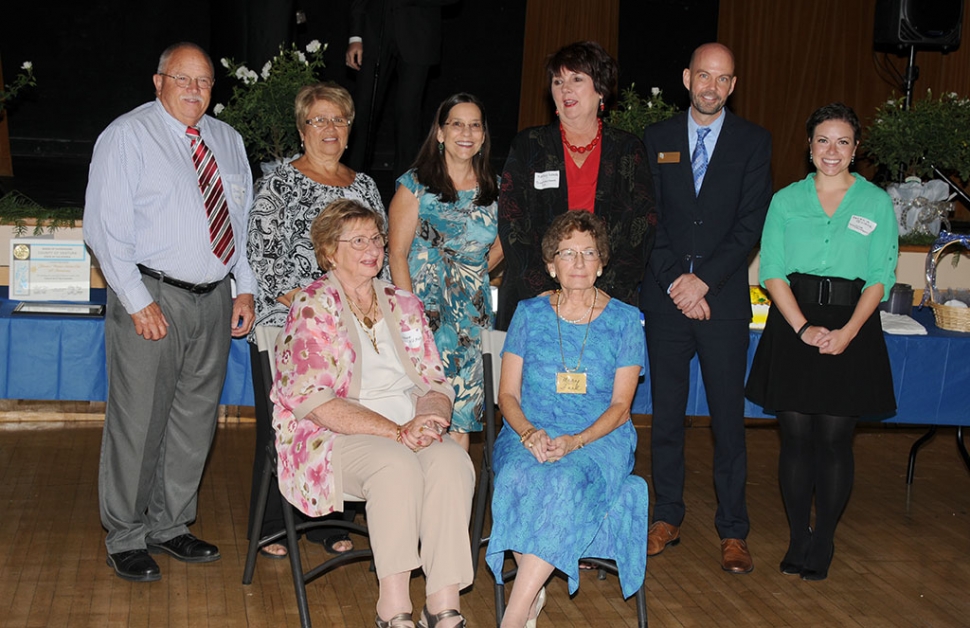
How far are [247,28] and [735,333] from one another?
3.94 m

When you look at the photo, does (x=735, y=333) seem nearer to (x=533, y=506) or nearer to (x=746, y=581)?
(x=746, y=581)

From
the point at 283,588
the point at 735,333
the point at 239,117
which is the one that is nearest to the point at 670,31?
the point at 239,117

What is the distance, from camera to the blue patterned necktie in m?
3.74

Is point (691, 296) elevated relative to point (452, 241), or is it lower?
lower

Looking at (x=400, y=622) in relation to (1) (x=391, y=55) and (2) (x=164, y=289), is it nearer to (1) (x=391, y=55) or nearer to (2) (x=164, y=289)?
(2) (x=164, y=289)

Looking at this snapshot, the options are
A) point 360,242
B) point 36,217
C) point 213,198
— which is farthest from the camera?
point 36,217

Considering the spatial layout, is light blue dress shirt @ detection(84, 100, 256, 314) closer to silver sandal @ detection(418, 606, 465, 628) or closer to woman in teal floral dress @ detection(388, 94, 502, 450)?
woman in teal floral dress @ detection(388, 94, 502, 450)

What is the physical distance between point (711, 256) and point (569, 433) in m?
0.91

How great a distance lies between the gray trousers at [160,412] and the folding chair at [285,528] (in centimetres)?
24

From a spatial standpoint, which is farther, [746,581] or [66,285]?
[66,285]

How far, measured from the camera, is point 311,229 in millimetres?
3299

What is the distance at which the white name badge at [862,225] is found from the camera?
3.56 m

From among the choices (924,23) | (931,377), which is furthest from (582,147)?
(924,23)

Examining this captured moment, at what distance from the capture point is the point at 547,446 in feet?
10.2
